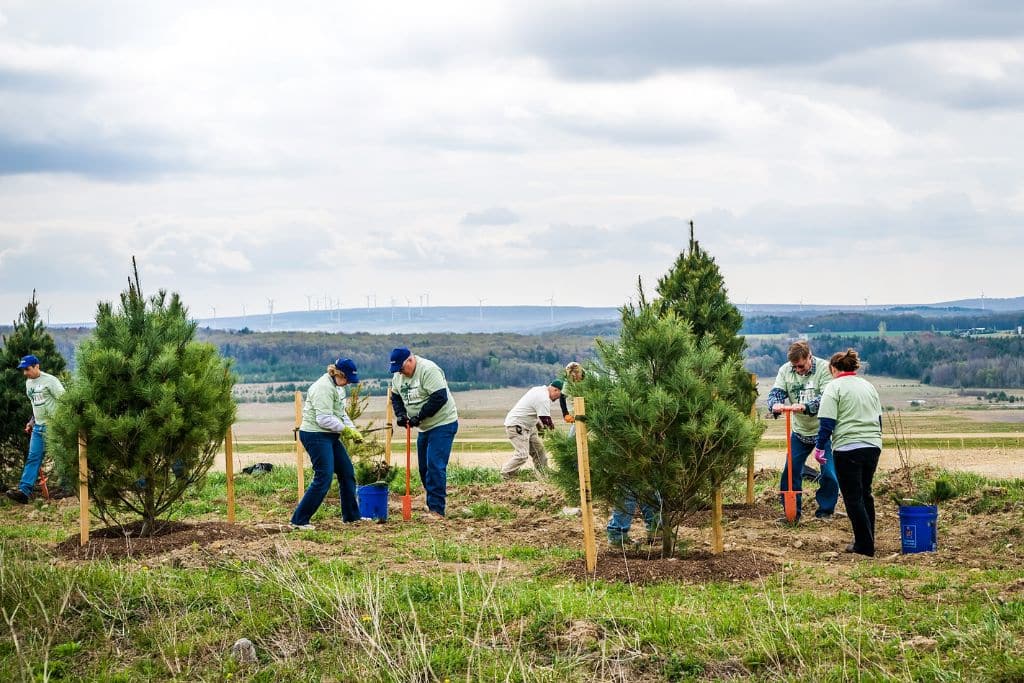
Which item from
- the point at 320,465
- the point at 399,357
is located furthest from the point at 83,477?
the point at 399,357

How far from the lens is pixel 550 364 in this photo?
83312mm

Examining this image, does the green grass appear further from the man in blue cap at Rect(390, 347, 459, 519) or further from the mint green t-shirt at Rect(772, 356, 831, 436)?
the man in blue cap at Rect(390, 347, 459, 519)

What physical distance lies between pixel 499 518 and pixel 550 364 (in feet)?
230

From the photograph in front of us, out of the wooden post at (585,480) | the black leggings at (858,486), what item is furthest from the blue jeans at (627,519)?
the black leggings at (858,486)

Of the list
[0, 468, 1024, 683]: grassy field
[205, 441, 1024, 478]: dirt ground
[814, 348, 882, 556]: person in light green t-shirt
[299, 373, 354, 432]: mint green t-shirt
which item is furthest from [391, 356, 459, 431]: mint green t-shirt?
[205, 441, 1024, 478]: dirt ground

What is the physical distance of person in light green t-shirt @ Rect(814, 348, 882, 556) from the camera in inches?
397

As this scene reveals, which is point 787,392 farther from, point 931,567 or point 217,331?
point 217,331

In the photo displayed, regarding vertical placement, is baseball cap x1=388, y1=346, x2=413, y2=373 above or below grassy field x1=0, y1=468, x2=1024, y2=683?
above

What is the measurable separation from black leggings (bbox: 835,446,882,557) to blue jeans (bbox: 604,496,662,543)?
5.65 ft

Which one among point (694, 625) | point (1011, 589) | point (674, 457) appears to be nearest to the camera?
point (694, 625)

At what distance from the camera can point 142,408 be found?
10.9 metres

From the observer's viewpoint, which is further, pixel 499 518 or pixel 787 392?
pixel 499 518

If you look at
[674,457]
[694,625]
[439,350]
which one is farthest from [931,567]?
[439,350]

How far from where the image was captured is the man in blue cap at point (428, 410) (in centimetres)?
1280
